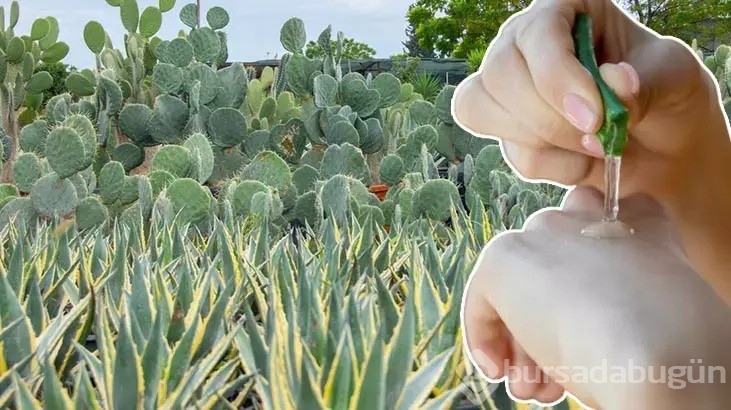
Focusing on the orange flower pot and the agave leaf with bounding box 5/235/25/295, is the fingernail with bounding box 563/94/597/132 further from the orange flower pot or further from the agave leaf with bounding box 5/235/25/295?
the orange flower pot

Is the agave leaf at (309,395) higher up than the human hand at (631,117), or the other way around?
the human hand at (631,117)

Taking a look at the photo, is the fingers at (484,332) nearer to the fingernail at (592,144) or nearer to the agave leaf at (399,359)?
the fingernail at (592,144)

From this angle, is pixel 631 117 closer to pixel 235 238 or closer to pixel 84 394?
pixel 84 394

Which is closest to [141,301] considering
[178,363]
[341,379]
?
[178,363]

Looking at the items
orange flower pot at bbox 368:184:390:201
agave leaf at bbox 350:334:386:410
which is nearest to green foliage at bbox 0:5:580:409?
agave leaf at bbox 350:334:386:410

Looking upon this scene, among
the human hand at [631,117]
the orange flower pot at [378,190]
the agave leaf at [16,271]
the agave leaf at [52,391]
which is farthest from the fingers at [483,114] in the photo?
the orange flower pot at [378,190]

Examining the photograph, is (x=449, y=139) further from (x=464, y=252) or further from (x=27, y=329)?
(x=27, y=329)

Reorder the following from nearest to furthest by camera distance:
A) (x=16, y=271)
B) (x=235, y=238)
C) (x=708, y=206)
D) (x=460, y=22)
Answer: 1. (x=708, y=206)
2. (x=16, y=271)
3. (x=235, y=238)
4. (x=460, y=22)
